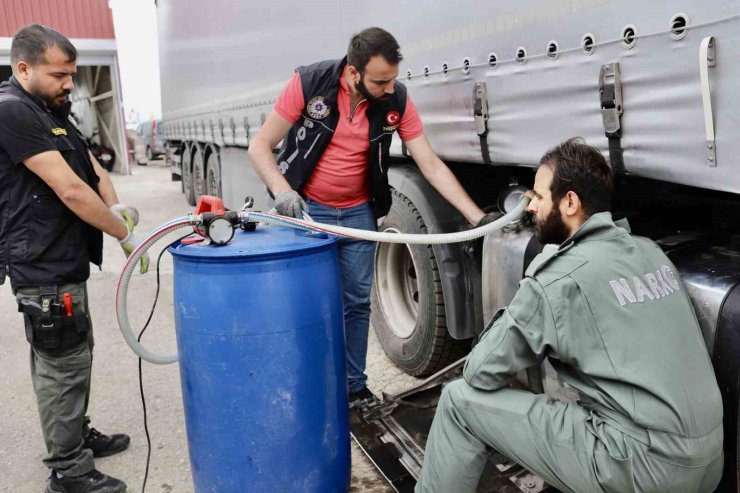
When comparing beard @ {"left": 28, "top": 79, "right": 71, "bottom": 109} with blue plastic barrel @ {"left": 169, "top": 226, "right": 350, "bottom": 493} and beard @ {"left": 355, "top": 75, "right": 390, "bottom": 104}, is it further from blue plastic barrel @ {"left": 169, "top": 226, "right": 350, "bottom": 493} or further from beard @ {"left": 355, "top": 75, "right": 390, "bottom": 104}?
beard @ {"left": 355, "top": 75, "right": 390, "bottom": 104}

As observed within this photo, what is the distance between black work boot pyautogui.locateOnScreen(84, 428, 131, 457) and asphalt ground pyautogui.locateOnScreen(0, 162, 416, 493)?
1.3 inches

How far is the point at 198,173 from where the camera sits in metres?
9.74

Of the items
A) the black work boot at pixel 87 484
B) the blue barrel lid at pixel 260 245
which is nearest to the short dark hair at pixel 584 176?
the blue barrel lid at pixel 260 245

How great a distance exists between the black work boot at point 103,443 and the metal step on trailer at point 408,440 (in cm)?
112

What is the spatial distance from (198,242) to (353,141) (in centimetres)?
86

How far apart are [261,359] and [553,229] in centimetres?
103

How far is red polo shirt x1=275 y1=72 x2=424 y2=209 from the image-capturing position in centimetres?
263

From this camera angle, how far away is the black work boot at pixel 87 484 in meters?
2.50

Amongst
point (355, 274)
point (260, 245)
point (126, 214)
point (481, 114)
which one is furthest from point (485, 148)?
point (126, 214)

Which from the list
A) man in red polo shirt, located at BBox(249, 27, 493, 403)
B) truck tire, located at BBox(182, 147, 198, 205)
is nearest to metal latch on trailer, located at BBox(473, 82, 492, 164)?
Result: man in red polo shirt, located at BBox(249, 27, 493, 403)

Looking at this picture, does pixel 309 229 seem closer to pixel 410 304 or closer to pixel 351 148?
pixel 351 148

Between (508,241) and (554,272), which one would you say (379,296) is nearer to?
(508,241)

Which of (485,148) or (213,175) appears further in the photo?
(213,175)

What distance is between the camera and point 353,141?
2697 millimetres
